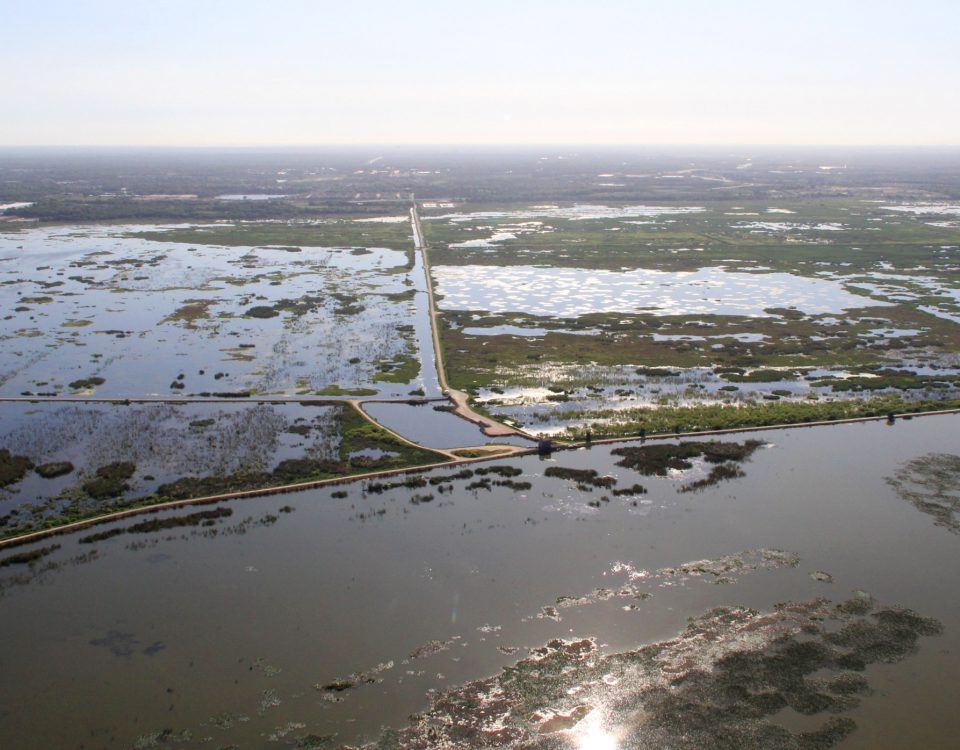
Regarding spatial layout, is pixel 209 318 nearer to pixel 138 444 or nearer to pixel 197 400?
pixel 197 400

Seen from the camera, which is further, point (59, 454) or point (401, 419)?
point (401, 419)

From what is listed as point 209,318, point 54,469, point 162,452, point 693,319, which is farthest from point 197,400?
point 693,319

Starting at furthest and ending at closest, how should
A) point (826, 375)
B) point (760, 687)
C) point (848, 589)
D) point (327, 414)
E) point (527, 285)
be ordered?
1. point (527, 285)
2. point (826, 375)
3. point (327, 414)
4. point (848, 589)
5. point (760, 687)

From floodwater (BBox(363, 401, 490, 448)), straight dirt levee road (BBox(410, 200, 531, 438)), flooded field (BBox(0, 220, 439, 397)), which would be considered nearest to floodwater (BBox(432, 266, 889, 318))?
flooded field (BBox(0, 220, 439, 397))

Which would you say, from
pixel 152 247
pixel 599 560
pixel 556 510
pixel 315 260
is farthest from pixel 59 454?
pixel 152 247

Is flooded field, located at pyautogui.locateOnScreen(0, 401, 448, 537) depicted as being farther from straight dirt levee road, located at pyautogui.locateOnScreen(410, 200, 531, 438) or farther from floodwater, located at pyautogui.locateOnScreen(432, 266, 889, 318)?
floodwater, located at pyautogui.locateOnScreen(432, 266, 889, 318)

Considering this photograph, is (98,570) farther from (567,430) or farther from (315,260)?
(315,260)
